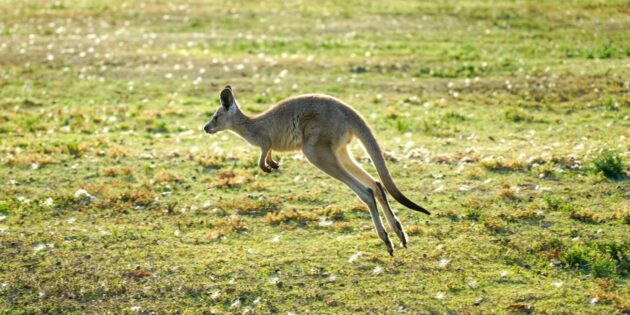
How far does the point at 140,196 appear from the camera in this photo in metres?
12.3

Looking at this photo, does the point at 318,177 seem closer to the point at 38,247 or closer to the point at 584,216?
the point at 584,216

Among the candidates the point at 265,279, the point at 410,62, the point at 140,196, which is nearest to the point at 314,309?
the point at 265,279

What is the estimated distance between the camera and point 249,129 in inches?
430

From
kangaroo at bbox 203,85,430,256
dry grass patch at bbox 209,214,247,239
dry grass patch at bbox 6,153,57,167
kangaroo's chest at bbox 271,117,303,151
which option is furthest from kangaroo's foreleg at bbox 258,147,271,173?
dry grass patch at bbox 6,153,57,167

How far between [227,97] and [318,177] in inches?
110

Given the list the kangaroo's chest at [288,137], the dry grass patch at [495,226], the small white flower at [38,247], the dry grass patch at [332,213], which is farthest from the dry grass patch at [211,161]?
the dry grass patch at [495,226]

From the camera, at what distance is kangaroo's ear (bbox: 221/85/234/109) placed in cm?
1084

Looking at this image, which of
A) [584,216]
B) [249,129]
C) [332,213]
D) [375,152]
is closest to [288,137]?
[249,129]

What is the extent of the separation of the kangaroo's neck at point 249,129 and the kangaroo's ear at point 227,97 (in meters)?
0.20

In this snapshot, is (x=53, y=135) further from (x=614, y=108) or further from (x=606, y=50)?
(x=606, y=50)

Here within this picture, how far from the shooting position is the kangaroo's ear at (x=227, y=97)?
1084 cm

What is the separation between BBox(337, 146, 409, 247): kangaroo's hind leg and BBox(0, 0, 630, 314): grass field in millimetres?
324

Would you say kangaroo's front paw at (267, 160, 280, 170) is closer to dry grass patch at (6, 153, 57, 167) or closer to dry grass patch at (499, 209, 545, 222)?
dry grass patch at (499, 209, 545, 222)

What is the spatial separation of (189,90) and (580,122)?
29.2 ft
